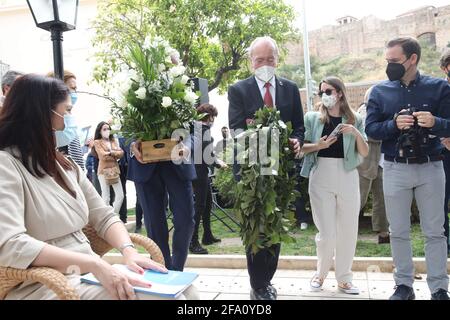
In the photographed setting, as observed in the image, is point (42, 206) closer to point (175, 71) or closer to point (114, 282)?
point (114, 282)

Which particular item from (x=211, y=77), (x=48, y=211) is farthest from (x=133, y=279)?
(x=211, y=77)

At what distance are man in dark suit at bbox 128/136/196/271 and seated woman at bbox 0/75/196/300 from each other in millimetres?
1391

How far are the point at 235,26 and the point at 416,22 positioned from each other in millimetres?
43527

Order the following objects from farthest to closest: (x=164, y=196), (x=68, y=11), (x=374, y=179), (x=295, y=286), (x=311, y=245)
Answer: (x=374, y=179)
(x=311, y=245)
(x=68, y=11)
(x=295, y=286)
(x=164, y=196)

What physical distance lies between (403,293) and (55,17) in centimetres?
394

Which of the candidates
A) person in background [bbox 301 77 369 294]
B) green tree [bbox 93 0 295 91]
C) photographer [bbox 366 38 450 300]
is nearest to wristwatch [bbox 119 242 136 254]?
person in background [bbox 301 77 369 294]

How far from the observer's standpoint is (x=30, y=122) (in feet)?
6.47

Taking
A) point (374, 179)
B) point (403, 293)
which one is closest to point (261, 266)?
point (403, 293)

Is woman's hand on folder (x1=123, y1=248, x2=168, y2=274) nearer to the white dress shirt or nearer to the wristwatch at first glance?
the wristwatch

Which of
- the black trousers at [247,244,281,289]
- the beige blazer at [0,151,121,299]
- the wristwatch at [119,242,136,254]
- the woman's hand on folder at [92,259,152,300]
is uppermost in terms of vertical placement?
the beige blazer at [0,151,121,299]

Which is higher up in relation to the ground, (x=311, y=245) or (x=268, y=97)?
(x=268, y=97)

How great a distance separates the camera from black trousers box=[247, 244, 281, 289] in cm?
331

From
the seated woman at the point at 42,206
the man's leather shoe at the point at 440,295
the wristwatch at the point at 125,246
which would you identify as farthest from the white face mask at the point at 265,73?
the man's leather shoe at the point at 440,295

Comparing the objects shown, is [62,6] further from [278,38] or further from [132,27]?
[278,38]
